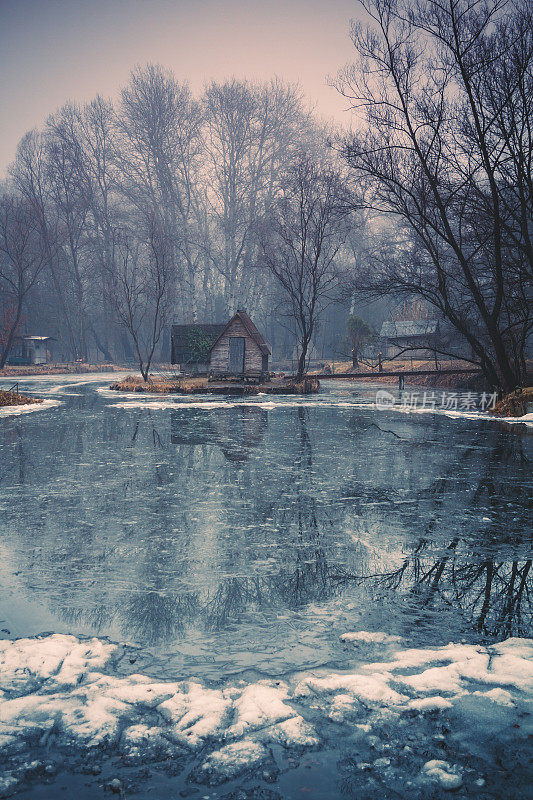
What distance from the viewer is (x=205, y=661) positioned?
368cm

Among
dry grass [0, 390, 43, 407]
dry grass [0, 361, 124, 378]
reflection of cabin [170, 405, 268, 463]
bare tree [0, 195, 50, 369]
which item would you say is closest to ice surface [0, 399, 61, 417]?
dry grass [0, 390, 43, 407]

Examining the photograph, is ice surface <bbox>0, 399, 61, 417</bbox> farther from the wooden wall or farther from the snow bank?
the snow bank

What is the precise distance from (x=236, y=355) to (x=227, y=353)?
0.64 m

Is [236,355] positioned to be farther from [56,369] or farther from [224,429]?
[56,369]

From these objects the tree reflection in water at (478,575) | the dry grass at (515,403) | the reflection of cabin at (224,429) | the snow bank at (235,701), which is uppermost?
the dry grass at (515,403)

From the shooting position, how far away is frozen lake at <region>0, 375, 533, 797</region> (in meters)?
4.08

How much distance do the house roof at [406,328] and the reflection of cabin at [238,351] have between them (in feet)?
49.4

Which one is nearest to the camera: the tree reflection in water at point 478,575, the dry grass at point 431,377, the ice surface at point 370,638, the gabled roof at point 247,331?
the ice surface at point 370,638

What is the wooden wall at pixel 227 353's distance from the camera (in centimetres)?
3528

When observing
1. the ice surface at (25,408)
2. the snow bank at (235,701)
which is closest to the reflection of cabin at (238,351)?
the ice surface at (25,408)

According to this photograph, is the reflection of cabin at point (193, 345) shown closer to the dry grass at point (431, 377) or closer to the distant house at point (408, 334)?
the dry grass at point (431, 377)

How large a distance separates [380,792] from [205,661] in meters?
1.45

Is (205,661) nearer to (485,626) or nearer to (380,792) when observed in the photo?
(380,792)

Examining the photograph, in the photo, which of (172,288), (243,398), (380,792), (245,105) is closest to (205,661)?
(380,792)
